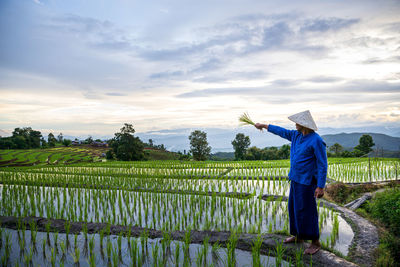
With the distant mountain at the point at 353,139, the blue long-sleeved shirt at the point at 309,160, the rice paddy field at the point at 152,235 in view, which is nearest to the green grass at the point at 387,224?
the rice paddy field at the point at 152,235

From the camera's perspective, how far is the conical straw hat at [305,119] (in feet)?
9.22

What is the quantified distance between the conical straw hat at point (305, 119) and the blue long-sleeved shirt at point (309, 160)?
0.37ft

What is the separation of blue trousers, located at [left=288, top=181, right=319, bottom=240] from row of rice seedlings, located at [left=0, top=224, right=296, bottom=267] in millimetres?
312

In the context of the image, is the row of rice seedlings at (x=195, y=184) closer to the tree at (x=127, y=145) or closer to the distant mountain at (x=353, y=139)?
the tree at (x=127, y=145)

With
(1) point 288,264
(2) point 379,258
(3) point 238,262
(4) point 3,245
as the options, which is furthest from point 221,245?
(4) point 3,245

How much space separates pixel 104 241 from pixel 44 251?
2.42 ft

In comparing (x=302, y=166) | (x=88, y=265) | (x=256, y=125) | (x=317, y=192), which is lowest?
(x=88, y=265)

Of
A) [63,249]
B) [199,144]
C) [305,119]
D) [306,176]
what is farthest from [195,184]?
[199,144]

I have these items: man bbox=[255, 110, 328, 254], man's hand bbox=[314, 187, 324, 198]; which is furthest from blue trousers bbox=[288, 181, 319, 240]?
man's hand bbox=[314, 187, 324, 198]

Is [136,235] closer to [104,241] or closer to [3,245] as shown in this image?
[104,241]

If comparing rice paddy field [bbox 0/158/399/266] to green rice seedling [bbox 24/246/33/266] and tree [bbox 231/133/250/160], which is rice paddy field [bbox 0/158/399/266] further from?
tree [bbox 231/133/250/160]

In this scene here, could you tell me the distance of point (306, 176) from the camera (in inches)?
111

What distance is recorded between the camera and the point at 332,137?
146m

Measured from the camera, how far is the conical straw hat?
2811 mm
